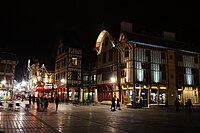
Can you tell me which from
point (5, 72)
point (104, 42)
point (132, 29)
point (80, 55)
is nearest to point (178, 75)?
point (132, 29)

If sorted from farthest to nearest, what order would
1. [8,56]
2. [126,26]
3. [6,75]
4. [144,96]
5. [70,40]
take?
[8,56], [6,75], [70,40], [126,26], [144,96]

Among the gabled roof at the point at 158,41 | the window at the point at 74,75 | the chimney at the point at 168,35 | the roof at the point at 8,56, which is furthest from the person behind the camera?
the roof at the point at 8,56

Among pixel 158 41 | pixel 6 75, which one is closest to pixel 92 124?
pixel 158 41

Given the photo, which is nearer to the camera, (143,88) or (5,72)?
(143,88)

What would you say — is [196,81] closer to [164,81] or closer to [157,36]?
[164,81]

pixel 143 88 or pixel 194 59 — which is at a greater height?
pixel 194 59

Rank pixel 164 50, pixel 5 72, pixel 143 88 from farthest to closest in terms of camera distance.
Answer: pixel 5 72, pixel 164 50, pixel 143 88

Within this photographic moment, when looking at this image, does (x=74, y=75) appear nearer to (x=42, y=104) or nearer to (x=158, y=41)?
(x=158, y=41)

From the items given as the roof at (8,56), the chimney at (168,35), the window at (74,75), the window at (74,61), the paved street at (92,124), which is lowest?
the paved street at (92,124)

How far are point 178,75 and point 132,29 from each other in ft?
35.3

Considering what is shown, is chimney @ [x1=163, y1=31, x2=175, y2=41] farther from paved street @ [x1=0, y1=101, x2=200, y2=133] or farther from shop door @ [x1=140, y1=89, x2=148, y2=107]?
paved street @ [x1=0, y1=101, x2=200, y2=133]

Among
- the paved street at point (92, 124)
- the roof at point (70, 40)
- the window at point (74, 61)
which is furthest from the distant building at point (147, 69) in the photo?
the paved street at point (92, 124)

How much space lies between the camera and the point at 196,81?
39156 mm

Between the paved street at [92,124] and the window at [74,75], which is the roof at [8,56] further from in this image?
the paved street at [92,124]
